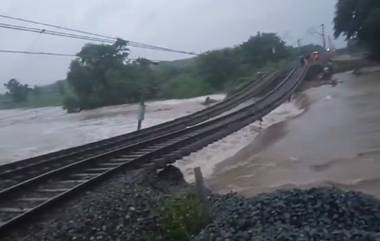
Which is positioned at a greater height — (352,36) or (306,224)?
(352,36)

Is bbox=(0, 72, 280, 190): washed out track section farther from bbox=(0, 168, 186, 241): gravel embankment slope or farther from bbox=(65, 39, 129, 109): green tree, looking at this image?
bbox=(65, 39, 129, 109): green tree

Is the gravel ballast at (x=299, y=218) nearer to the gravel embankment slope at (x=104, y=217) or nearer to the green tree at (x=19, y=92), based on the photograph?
the gravel embankment slope at (x=104, y=217)

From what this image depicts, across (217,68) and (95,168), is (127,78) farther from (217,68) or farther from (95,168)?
(95,168)

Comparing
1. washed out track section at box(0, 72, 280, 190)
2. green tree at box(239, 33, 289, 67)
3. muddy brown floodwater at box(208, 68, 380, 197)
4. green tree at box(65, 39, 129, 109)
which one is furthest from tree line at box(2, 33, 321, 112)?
muddy brown floodwater at box(208, 68, 380, 197)

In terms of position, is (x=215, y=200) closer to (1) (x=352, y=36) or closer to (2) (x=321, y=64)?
(2) (x=321, y=64)

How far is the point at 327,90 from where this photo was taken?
3750 cm

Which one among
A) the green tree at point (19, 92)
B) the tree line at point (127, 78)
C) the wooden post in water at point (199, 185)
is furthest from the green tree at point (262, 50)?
the wooden post in water at point (199, 185)

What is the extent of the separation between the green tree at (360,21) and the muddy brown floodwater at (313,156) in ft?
82.8

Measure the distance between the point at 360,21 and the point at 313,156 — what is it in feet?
134

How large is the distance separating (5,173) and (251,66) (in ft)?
211

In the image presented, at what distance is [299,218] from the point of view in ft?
25.8

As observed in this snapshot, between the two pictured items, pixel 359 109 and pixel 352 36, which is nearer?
pixel 359 109

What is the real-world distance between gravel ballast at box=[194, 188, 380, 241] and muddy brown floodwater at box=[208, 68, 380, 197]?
7.52 feet

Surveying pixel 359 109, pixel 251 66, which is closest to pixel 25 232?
pixel 359 109
